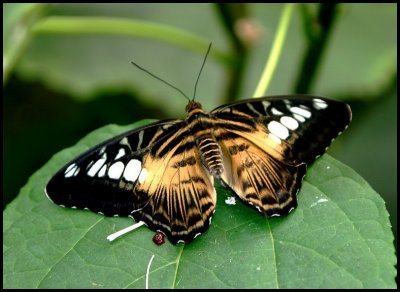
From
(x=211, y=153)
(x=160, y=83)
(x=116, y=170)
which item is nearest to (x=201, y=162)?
(x=211, y=153)

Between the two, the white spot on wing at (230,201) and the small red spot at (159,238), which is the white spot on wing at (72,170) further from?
the white spot on wing at (230,201)

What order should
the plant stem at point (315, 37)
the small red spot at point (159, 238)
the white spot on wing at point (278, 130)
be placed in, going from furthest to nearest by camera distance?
the plant stem at point (315, 37), the white spot on wing at point (278, 130), the small red spot at point (159, 238)

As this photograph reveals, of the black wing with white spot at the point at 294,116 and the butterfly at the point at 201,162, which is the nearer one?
the butterfly at the point at 201,162

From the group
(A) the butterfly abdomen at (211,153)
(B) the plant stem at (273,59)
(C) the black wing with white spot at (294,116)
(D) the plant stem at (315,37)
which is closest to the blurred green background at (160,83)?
(D) the plant stem at (315,37)

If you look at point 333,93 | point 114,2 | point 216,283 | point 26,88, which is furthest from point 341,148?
point 216,283

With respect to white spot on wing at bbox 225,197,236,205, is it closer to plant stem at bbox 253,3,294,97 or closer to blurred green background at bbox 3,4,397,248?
plant stem at bbox 253,3,294,97

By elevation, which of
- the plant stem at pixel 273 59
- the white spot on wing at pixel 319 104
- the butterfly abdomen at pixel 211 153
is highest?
the plant stem at pixel 273 59
